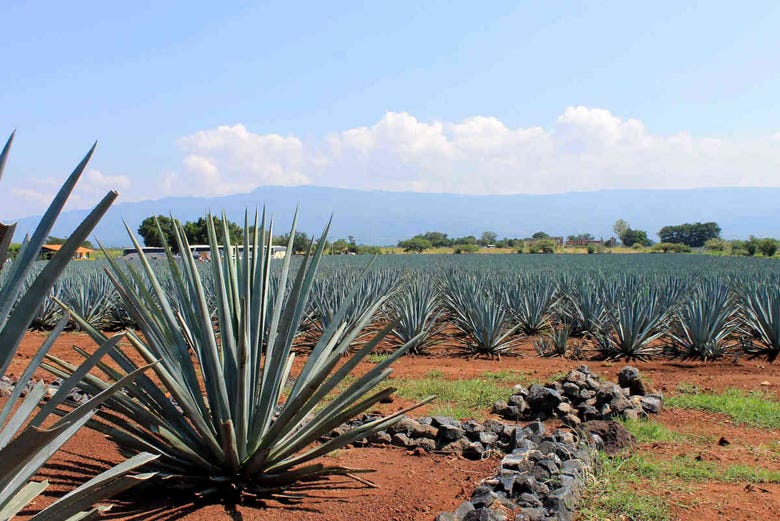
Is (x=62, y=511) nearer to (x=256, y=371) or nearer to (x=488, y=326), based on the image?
(x=256, y=371)

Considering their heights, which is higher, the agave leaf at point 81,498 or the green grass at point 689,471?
the agave leaf at point 81,498

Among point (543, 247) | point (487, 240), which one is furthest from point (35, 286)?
point (487, 240)

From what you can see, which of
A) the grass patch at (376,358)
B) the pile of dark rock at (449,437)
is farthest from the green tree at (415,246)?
the pile of dark rock at (449,437)

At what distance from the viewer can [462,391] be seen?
6.33 meters

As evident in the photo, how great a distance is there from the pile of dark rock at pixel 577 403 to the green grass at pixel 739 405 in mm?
436

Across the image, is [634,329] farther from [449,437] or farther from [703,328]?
[449,437]

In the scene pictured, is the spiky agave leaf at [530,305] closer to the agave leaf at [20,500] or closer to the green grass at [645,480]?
the green grass at [645,480]

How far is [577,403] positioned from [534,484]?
Result: 2327 millimetres

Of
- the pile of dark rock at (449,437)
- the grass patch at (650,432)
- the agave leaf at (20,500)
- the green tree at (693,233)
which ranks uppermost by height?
the green tree at (693,233)

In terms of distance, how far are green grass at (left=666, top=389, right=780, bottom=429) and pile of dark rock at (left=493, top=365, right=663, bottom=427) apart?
0.44m

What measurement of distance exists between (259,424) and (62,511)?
5.56 ft

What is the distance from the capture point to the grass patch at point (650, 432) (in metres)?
4.68

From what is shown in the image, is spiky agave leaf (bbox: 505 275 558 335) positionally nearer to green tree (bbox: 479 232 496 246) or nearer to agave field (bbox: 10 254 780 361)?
agave field (bbox: 10 254 780 361)

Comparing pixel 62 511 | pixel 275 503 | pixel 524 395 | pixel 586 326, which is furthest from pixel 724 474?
pixel 586 326
